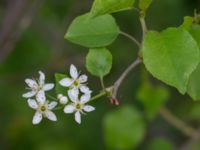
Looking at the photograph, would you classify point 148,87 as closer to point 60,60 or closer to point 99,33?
point 60,60

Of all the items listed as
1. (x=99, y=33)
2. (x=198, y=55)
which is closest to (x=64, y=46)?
(x=99, y=33)

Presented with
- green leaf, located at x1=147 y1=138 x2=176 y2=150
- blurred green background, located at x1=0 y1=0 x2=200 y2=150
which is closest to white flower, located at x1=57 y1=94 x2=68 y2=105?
green leaf, located at x1=147 y1=138 x2=176 y2=150

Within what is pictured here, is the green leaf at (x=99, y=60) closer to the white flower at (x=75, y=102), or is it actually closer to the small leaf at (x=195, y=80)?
the white flower at (x=75, y=102)

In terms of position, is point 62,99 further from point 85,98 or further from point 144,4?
point 144,4

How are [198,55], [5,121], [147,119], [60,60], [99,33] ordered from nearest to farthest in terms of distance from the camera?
[198,55], [99,33], [147,119], [60,60], [5,121]

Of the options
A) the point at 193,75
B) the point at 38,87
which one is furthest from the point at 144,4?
the point at 38,87
